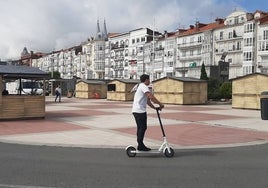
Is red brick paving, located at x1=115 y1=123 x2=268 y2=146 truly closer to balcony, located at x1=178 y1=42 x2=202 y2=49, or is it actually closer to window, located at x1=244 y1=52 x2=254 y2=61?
window, located at x1=244 y1=52 x2=254 y2=61

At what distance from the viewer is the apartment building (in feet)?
253

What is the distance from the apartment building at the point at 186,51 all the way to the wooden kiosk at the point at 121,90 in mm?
35168

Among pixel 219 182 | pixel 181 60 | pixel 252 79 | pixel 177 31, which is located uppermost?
pixel 177 31

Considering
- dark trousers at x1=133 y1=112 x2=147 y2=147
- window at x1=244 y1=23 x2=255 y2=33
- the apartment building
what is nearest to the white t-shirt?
dark trousers at x1=133 y1=112 x2=147 y2=147

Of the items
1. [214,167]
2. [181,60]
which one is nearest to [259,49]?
[181,60]

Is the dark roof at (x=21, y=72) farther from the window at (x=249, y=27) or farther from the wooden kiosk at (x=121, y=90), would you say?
the window at (x=249, y=27)

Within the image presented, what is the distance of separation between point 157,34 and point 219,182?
10928 centimetres

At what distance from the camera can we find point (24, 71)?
18469 mm

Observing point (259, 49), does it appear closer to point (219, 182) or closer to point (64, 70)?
point (219, 182)

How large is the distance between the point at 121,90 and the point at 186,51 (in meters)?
56.1

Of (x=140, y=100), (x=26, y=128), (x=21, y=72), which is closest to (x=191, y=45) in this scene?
(x=21, y=72)

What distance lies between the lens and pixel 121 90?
142 ft

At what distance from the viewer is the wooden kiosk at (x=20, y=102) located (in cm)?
1742

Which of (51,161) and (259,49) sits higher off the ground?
(259,49)
